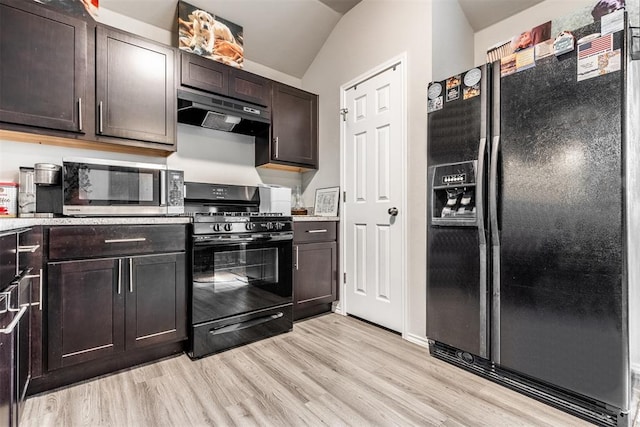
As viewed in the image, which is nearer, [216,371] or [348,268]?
[216,371]

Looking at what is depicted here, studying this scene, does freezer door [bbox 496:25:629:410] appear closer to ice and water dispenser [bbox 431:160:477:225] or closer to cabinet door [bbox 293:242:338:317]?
ice and water dispenser [bbox 431:160:477:225]

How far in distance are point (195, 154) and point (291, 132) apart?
37.2 inches

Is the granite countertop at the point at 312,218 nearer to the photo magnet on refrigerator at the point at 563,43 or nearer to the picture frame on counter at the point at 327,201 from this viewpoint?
the picture frame on counter at the point at 327,201

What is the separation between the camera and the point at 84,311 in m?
1.76

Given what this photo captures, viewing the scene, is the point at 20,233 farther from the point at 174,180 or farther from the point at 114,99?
the point at 114,99

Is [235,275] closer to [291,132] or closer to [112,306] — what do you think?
[112,306]

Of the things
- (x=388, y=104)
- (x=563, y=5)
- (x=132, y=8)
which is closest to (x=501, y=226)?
(x=388, y=104)

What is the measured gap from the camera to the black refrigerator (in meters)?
1.40

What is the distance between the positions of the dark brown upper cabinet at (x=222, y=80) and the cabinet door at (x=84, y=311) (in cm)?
154

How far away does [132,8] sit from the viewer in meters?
2.53

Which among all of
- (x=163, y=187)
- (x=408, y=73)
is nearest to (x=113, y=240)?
(x=163, y=187)

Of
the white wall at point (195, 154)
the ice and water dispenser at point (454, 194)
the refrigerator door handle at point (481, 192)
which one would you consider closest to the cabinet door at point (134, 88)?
the white wall at point (195, 154)

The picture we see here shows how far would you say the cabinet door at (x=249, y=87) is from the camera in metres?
2.75

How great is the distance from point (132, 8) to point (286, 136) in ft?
5.22
